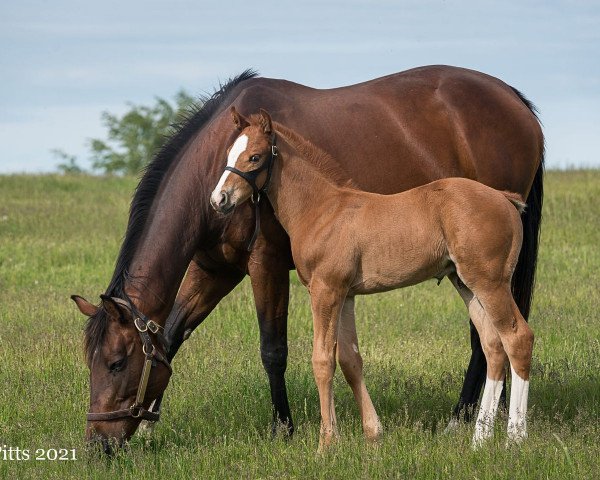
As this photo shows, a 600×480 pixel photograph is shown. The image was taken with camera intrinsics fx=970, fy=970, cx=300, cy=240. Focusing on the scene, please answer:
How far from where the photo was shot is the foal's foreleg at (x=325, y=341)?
5582 mm

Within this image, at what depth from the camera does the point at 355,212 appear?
18.6 feet

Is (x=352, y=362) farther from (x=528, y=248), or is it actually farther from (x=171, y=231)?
(x=528, y=248)

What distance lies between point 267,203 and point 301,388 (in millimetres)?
1785

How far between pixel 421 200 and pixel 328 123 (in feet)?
4.18

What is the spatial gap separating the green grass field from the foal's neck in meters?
1.34

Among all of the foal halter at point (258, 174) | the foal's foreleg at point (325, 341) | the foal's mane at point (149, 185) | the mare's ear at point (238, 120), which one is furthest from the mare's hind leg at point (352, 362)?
the foal's mane at point (149, 185)

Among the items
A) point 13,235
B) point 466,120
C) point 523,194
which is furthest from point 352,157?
point 13,235

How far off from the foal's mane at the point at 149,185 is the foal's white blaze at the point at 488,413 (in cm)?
225

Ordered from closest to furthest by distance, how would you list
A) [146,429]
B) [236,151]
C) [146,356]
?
[236,151] → [146,356] → [146,429]

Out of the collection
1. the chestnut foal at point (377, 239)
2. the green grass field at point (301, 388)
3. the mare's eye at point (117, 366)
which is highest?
the chestnut foal at point (377, 239)

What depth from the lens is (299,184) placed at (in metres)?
5.79

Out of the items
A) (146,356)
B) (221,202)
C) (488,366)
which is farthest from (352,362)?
(221,202)

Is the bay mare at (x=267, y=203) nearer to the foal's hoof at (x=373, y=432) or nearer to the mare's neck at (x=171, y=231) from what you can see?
the mare's neck at (x=171, y=231)

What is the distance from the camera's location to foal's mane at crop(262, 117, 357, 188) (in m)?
5.79
